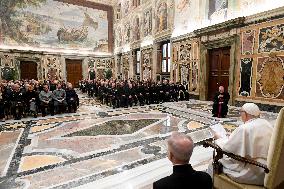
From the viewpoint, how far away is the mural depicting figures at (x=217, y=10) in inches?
389

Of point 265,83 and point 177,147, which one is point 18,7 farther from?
point 177,147

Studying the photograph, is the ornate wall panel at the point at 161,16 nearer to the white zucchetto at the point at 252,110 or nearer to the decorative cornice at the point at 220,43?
the decorative cornice at the point at 220,43

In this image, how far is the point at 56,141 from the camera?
194 inches

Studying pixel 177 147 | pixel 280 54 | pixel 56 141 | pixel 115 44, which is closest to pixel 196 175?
pixel 177 147

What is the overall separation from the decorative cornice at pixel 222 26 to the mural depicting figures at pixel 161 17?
3436mm

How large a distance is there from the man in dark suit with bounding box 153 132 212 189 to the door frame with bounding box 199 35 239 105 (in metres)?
8.80

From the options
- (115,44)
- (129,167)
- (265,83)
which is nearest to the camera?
(129,167)

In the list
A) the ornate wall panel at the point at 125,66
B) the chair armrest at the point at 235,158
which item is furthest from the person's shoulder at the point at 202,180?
the ornate wall panel at the point at 125,66

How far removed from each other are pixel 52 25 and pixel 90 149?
1778cm

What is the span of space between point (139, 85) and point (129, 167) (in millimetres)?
7261

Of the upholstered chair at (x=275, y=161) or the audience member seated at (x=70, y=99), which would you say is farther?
the audience member seated at (x=70, y=99)

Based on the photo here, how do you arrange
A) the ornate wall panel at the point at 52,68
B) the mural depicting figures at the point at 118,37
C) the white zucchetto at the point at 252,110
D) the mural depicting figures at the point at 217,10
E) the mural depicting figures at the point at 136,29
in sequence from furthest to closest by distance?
the mural depicting figures at the point at 118,37 < the ornate wall panel at the point at 52,68 < the mural depicting figures at the point at 136,29 < the mural depicting figures at the point at 217,10 < the white zucchetto at the point at 252,110

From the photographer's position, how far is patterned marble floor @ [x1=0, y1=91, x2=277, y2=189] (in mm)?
3207

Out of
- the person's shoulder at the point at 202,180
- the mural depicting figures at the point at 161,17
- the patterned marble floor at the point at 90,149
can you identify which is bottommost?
the patterned marble floor at the point at 90,149
